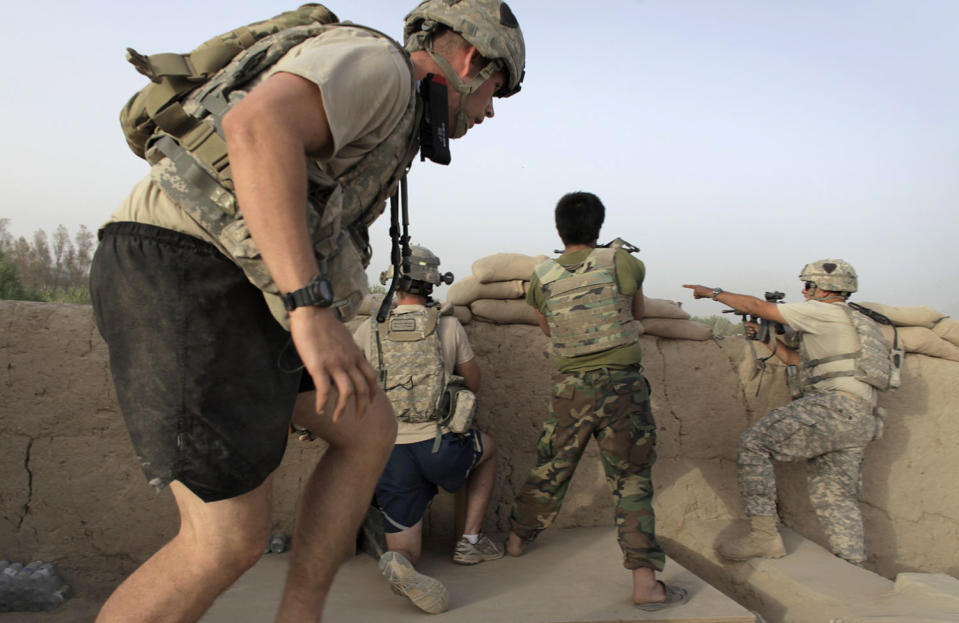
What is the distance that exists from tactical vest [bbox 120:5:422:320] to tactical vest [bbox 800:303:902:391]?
3.42m

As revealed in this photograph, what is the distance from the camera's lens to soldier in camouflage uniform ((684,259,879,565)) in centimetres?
390

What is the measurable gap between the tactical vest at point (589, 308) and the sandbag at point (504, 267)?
48 cm

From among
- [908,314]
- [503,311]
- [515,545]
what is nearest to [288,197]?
[515,545]

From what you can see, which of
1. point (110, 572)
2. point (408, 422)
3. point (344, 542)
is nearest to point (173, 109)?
point (344, 542)

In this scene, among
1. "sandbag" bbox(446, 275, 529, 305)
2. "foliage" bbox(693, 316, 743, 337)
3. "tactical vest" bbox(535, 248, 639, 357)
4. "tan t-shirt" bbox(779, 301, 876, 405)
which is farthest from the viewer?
"foliage" bbox(693, 316, 743, 337)

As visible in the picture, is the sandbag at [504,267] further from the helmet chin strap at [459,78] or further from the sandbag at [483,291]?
the helmet chin strap at [459,78]

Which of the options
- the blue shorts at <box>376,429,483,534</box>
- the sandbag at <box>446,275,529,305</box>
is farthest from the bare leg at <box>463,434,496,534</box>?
the sandbag at <box>446,275,529,305</box>

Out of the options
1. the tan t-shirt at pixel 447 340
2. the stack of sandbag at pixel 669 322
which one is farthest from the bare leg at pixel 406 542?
the stack of sandbag at pixel 669 322

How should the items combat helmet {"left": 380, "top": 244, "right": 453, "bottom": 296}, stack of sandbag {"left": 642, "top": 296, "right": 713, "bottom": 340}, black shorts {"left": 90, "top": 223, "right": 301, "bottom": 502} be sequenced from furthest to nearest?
stack of sandbag {"left": 642, "top": 296, "right": 713, "bottom": 340}, combat helmet {"left": 380, "top": 244, "right": 453, "bottom": 296}, black shorts {"left": 90, "top": 223, "right": 301, "bottom": 502}

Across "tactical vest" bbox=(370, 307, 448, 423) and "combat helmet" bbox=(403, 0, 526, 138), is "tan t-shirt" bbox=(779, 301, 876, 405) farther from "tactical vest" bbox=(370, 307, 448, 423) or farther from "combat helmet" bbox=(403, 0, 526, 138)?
"combat helmet" bbox=(403, 0, 526, 138)

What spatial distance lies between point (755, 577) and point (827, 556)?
43 cm

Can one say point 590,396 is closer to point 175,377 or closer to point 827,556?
point 827,556

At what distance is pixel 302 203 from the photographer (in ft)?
3.99

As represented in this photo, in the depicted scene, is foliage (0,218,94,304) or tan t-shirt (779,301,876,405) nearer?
tan t-shirt (779,301,876,405)
